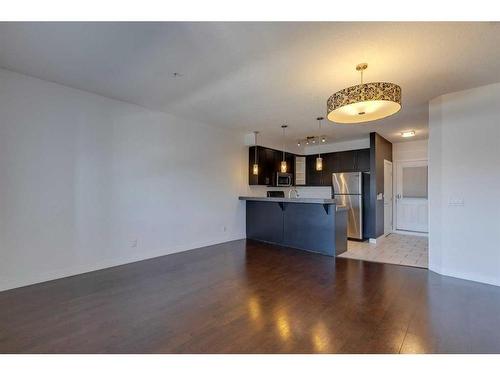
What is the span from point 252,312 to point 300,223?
2.89m

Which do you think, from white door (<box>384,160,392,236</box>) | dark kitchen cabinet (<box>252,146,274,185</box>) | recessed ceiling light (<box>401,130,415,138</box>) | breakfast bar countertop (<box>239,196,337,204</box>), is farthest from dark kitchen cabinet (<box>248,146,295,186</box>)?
recessed ceiling light (<box>401,130,415,138</box>)

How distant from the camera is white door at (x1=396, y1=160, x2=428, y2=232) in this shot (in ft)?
21.0

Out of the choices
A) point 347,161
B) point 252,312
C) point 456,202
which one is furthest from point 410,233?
point 252,312

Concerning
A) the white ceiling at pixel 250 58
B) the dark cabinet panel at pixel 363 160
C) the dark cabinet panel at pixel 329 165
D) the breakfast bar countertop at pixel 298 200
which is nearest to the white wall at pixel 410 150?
the dark cabinet panel at pixel 363 160

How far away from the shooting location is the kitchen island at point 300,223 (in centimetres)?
455

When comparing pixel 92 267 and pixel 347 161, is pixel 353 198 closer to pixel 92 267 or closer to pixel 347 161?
pixel 347 161

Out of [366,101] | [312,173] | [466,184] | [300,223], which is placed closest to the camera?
[366,101]

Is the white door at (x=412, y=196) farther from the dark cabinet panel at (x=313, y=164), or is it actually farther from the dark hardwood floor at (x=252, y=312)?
the dark hardwood floor at (x=252, y=312)

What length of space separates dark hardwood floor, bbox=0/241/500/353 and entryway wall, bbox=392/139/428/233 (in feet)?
12.8

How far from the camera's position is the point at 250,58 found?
252cm

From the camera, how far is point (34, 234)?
305 cm
